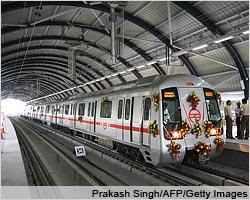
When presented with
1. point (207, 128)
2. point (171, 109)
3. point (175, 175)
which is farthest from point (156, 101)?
point (175, 175)

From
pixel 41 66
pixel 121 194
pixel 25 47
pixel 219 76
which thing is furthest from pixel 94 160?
pixel 41 66

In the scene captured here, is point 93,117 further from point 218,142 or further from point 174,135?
point 218,142

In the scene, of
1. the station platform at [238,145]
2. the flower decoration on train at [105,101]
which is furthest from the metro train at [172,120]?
the flower decoration on train at [105,101]

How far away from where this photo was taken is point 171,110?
9273mm

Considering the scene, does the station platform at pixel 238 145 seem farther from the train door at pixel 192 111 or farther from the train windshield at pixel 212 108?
the train door at pixel 192 111

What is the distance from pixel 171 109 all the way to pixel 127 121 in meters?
2.32

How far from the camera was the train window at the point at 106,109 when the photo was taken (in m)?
13.2

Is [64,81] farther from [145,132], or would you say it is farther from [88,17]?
[145,132]

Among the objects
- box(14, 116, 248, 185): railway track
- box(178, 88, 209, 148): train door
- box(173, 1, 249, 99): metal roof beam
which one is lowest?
box(14, 116, 248, 185): railway track

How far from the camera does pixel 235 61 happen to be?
1977cm

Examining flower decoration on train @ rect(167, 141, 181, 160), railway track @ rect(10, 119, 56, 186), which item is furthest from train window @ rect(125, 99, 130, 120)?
railway track @ rect(10, 119, 56, 186)

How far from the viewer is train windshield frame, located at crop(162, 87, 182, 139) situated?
9.10m

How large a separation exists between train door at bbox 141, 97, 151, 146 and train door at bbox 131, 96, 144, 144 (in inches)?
7.0

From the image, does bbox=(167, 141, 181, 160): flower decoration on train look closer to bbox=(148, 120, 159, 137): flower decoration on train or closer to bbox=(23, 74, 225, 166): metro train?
bbox=(23, 74, 225, 166): metro train
